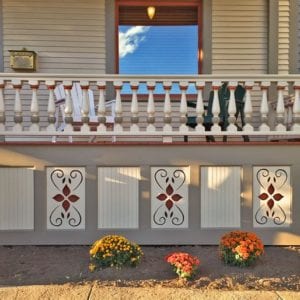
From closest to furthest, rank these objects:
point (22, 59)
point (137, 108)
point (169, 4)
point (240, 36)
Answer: point (137, 108), point (22, 59), point (240, 36), point (169, 4)

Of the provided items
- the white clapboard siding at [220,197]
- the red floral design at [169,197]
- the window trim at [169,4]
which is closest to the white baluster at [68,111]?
the red floral design at [169,197]

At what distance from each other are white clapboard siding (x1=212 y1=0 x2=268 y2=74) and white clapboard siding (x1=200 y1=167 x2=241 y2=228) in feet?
8.32

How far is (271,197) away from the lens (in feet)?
15.7

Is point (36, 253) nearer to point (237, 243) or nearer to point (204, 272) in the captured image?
point (204, 272)

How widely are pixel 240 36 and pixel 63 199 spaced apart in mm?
3875

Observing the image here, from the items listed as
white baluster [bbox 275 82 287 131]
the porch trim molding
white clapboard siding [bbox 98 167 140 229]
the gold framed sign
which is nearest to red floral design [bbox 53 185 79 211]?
white clapboard siding [bbox 98 167 140 229]

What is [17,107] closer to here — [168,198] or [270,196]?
[168,198]

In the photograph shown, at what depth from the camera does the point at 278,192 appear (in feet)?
15.7

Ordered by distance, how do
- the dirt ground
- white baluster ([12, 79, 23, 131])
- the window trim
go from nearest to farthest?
the dirt ground → white baluster ([12, 79, 23, 131]) → the window trim

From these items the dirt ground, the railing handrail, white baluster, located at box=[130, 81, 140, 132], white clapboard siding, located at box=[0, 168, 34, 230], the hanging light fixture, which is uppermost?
the hanging light fixture

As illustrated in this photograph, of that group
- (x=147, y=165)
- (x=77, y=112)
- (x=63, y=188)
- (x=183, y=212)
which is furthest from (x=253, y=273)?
(x=77, y=112)

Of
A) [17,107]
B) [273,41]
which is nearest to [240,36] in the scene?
[273,41]

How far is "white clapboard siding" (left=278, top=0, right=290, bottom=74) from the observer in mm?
6695

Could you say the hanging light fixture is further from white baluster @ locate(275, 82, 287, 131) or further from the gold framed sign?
white baluster @ locate(275, 82, 287, 131)
